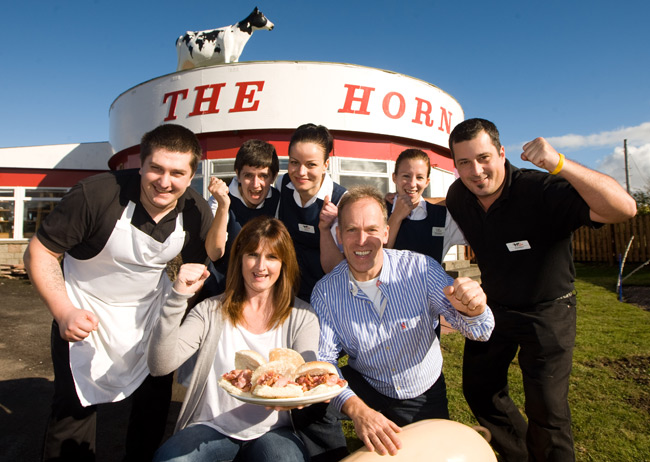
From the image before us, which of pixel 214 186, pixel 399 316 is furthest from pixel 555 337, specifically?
pixel 214 186

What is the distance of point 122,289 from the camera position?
269 cm

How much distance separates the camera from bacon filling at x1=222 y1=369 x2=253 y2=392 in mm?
1992

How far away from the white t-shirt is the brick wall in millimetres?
16902

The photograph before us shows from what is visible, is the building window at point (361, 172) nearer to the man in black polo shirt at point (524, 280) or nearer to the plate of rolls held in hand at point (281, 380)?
the man in black polo shirt at point (524, 280)

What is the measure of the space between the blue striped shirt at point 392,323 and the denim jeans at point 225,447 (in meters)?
0.53

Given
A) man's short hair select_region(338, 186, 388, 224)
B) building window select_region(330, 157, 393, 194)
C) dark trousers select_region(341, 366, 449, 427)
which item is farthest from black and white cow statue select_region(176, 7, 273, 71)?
dark trousers select_region(341, 366, 449, 427)

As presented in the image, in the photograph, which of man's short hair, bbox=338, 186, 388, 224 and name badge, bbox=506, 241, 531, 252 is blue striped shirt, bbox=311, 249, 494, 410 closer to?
man's short hair, bbox=338, 186, 388, 224

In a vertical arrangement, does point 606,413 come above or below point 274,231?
below

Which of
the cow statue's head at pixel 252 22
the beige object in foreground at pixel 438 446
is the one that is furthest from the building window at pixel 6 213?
the beige object in foreground at pixel 438 446

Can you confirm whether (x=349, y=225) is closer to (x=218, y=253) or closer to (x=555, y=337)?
(x=218, y=253)

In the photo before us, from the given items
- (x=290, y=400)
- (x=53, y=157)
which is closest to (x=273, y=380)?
(x=290, y=400)

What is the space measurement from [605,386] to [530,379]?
279 centimetres

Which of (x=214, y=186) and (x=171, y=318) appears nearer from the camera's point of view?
(x=171, y=318)

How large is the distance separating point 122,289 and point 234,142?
8603 mm
